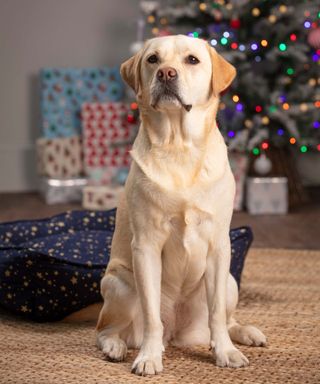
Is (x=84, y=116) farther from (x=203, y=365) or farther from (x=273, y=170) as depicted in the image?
(x=203, y=365)

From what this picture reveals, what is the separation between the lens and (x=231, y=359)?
6.61 ft

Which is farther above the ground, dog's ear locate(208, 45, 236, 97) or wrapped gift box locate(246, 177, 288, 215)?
dog's ear locate(208, 45, 236, 97)

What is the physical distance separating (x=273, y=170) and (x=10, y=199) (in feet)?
5.65

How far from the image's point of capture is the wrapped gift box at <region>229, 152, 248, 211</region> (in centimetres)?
484

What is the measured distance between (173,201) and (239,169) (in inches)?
115

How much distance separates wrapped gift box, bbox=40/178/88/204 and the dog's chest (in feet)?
10.6

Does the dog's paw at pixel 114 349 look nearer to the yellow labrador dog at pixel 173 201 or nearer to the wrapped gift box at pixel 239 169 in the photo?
the yellow labrador dog at pixel 173 201

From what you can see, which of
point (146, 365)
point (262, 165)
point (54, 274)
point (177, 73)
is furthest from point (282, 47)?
point (146, 365)

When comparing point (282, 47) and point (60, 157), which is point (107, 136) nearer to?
point (60, 157)

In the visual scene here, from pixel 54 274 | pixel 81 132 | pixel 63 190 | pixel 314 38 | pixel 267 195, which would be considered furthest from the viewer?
pixel 81 132

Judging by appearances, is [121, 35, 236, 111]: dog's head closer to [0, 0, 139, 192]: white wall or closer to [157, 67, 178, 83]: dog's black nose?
[157, 67, 178, 83]: dog's black nose

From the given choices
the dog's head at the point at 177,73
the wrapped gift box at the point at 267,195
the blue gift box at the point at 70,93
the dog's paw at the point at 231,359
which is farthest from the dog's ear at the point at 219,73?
the blue gift box at the point at 70,93

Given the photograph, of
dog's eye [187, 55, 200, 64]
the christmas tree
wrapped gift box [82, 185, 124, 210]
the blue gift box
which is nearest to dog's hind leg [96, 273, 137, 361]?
dog's eye [187, 55, 200, 64]

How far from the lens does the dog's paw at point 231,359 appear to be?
2.01 meters
